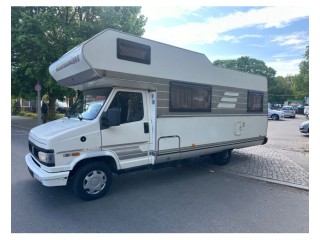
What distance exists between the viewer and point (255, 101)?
8.06 metres

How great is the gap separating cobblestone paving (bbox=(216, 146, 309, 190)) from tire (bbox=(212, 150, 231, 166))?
0.55 feet

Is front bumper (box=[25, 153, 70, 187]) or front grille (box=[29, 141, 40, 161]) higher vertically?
front grille (box=[29, 141, 40, 161])

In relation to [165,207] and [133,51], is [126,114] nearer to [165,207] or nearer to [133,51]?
[133,51]

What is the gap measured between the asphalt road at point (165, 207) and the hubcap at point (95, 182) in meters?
0.24

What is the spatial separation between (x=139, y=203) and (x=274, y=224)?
243cm

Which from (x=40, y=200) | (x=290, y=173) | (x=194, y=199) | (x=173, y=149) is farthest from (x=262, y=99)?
(x=40, y=200)

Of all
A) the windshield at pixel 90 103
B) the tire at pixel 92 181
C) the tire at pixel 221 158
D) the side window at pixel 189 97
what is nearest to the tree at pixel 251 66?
the tire at pixel 221 158

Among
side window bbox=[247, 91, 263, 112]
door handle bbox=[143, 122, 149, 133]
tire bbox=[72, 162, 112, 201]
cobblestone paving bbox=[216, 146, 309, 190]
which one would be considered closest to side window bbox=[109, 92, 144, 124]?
door handle bbox=[143, 122, 149, 133]

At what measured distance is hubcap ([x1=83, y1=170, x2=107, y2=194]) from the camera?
4.52 m

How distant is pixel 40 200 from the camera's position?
4.51 meters

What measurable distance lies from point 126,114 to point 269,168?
4941mm

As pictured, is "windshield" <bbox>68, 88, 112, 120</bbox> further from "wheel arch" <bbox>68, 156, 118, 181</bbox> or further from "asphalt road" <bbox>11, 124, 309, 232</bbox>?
"asphalt road" <bbox>11, 124, 309, 232</bbox>

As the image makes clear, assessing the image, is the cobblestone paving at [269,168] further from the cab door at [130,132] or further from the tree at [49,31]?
the tree at [49,31]

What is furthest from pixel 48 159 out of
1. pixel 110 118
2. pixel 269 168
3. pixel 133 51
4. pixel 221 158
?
pixel 269 168
